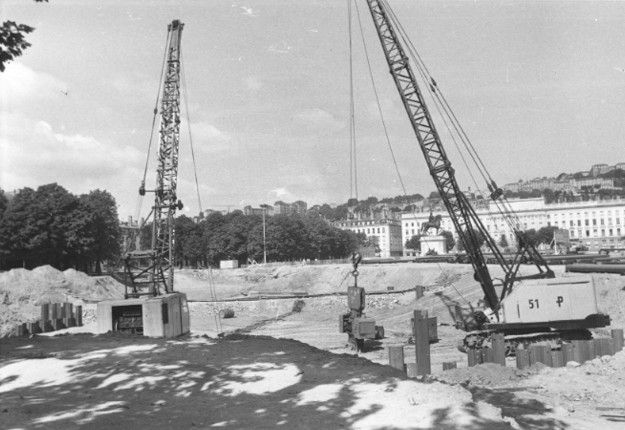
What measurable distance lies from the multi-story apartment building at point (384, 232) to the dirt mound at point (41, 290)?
126 metres

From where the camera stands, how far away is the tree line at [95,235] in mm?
56375

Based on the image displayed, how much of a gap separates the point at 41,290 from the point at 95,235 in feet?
65.0

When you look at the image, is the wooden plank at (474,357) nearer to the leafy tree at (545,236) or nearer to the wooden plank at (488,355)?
the wooden plank at (488,355)

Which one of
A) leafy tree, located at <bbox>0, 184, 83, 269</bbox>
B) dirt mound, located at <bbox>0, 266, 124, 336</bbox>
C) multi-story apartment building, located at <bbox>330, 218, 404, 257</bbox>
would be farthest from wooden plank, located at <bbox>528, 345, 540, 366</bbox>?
multi-story apartment building, located at <bbox>330, 218, 404, 257</bbox>

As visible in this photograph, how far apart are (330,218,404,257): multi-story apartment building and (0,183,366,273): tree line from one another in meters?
77.9

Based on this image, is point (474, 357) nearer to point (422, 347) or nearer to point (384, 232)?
point (422, 347)

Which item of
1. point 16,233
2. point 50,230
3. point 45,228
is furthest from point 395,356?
point 16,233

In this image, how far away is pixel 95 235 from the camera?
2404 inches

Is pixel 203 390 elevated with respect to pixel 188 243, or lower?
lower

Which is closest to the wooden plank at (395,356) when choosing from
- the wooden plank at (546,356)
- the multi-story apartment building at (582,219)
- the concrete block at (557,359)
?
the wooden plank at (546,356)

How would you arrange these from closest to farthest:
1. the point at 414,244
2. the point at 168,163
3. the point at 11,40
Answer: the point at 11,40
the point at 168,163
the point at 414,244

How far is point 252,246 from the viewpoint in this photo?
87625mm

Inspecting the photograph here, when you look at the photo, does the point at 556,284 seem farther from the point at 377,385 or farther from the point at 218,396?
the point at 218,396

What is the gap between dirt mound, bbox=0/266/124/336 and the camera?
120 feet
